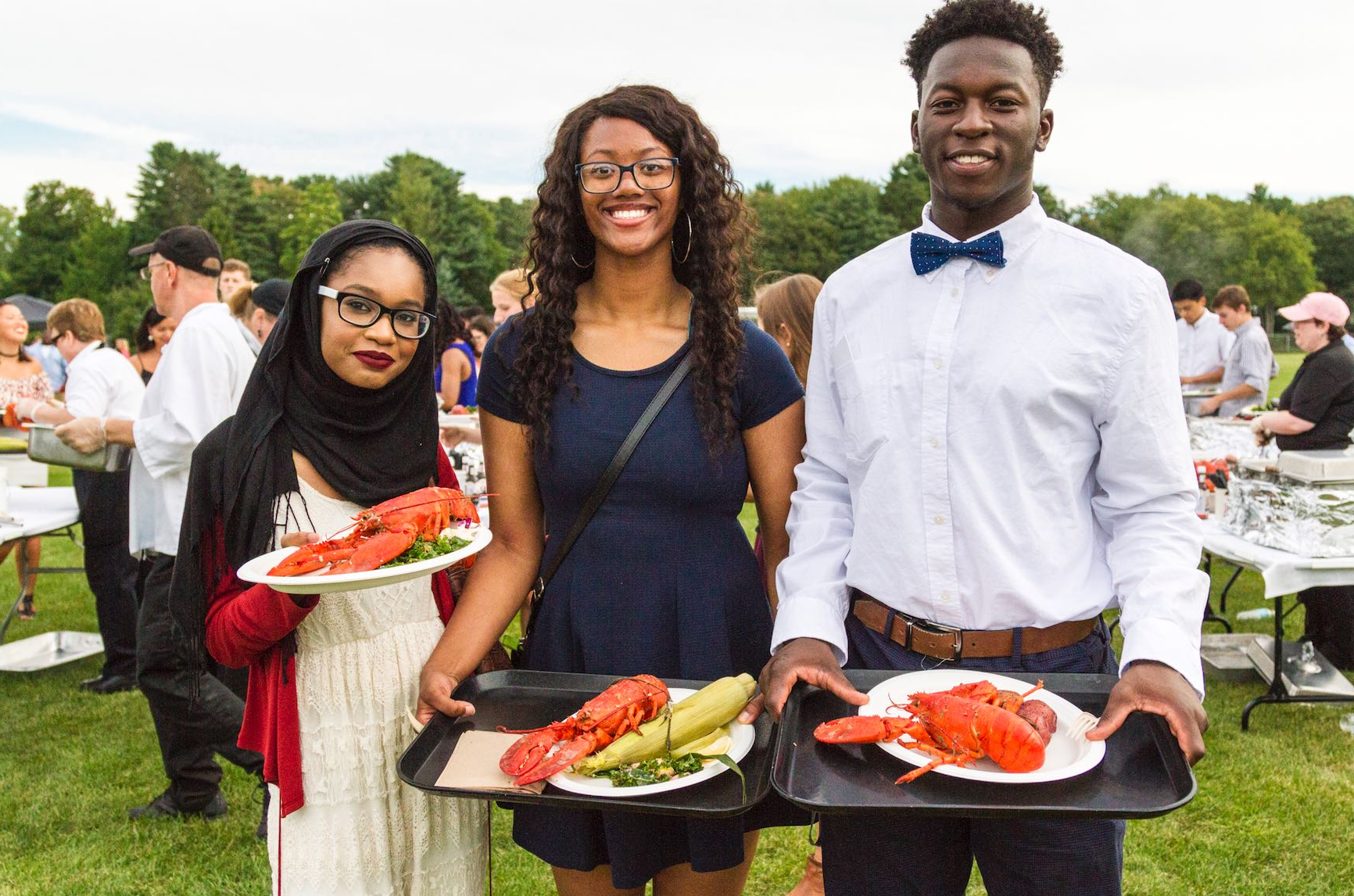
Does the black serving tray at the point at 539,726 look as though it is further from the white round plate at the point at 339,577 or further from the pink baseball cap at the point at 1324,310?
the pink baseball cap at the point at 1324,310

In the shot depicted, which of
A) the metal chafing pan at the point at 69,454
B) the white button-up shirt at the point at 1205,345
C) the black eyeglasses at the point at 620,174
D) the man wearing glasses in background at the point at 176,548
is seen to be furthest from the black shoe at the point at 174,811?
the white button-up shirt at the point at 1205,345

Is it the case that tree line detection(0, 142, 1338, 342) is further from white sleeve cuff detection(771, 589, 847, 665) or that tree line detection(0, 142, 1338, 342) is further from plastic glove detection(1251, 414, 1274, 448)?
white sleeve cuff detection(771, 589, 847, 665)

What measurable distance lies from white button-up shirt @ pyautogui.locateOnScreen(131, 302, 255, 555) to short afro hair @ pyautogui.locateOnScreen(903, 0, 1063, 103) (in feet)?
11.9

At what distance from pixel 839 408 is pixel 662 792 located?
957 millimetres

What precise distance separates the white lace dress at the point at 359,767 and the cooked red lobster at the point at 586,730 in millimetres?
375

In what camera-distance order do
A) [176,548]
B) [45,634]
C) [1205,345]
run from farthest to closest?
[1205,345] < [45,634] < [176,548]

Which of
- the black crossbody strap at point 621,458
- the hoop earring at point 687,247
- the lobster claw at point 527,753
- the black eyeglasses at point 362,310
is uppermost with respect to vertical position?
the hoop earring at point 687,247

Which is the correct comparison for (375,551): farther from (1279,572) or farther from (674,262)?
(1279,572)

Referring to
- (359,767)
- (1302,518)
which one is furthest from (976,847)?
(1302,518)

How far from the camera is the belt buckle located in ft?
7.00

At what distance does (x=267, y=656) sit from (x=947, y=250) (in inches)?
72.1

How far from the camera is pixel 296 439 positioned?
7.83 feet

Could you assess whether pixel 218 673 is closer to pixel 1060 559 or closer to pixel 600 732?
pixel 600 732

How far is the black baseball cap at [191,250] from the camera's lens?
5.08 meters
